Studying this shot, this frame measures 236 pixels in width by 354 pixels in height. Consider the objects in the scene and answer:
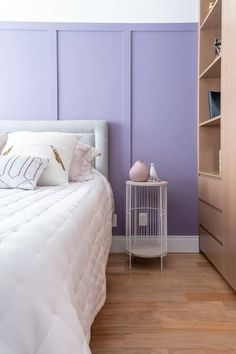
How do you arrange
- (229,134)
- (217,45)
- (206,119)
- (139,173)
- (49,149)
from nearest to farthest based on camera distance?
A: (229,134)
(49,149)
(139,173)
(217,45)
(206,119)

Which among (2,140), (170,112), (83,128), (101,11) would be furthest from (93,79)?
(2,140)

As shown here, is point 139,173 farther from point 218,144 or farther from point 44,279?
point 44,279

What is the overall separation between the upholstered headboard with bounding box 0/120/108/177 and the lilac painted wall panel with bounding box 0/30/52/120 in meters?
0.13

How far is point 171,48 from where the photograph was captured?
271 cm

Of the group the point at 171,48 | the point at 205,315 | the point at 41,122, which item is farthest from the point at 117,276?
the point at 171,48

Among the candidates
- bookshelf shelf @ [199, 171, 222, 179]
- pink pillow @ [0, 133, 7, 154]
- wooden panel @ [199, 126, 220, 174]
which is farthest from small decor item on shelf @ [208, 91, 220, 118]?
pink pillow @ [0, 133, 7, 154]

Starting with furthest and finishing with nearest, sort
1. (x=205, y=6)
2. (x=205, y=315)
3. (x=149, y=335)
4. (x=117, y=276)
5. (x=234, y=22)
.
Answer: (x=205, y=6), (x=117, y=276), (x=234, y=22), (x=205, y=315), (x=149, y=335)

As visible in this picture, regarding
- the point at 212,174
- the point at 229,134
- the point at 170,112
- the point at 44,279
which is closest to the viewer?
the point at 44,279

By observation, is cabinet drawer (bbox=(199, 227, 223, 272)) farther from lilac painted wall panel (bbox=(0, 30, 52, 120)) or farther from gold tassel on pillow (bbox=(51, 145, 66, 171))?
lilac painted wall panel (bbox=(0, 30, 52, 120))

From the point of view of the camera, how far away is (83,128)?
267 cm

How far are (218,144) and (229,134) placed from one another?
2.59 ft

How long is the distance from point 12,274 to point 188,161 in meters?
2.35

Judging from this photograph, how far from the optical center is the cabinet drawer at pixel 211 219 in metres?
2.13

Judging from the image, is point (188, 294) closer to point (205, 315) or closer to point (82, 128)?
point (205, 315)
